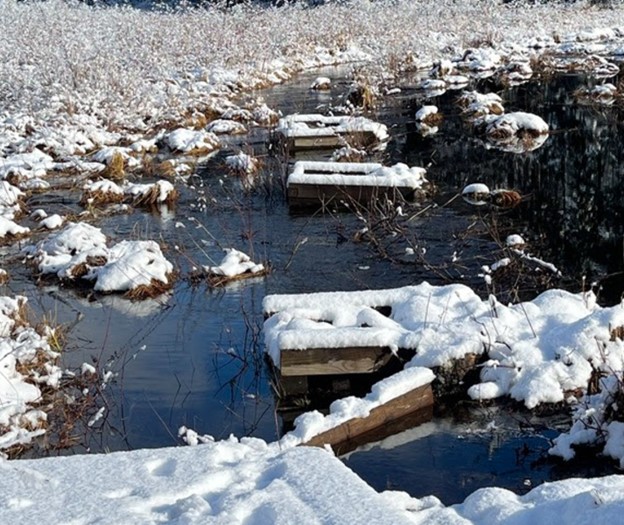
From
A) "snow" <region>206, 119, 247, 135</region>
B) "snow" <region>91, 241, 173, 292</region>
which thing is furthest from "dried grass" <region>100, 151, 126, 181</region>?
"snow" <region>91, 241, 173, 292</region>

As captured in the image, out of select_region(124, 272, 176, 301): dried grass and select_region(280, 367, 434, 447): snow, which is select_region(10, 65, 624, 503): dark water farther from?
select_region(280, 367, 434, 447): snow

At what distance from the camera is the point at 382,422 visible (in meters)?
6.54

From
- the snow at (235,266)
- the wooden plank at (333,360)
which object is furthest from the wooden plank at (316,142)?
the wooden plank at (333,360)

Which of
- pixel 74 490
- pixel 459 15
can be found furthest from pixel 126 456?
pixel 459 15

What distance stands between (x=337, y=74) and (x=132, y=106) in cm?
951

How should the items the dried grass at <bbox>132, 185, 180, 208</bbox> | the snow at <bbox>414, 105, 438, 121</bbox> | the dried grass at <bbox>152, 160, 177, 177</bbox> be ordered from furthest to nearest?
1. the snow at <bbox>414, 105, 438, 121</bbox>
2. the dried grass at <bbox>152, 160, 177, 177</bbox>
3. the dried grass at <bbox>132, 185, 180, 208</bbox>

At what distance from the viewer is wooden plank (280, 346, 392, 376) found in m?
7.09

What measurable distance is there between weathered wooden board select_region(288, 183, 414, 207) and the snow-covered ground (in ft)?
6.39

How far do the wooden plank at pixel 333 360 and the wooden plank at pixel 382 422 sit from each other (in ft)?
1.79

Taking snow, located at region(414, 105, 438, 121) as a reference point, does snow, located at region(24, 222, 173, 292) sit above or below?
above

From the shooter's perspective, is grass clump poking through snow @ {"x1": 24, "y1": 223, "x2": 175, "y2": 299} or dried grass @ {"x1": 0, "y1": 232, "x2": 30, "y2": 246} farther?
dried grass @ {"x1": 0, "y1": 232, "x2": 30, "y2": 246}

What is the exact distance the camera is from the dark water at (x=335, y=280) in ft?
21.1

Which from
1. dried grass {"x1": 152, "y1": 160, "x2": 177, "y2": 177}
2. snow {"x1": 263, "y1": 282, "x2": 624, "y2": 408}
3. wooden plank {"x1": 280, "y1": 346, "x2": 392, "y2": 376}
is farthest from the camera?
dried grass {"x1": 152, "y1": 160, "x2": 177, "y2": 177}

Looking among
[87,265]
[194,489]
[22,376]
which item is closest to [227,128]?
[87,265]
